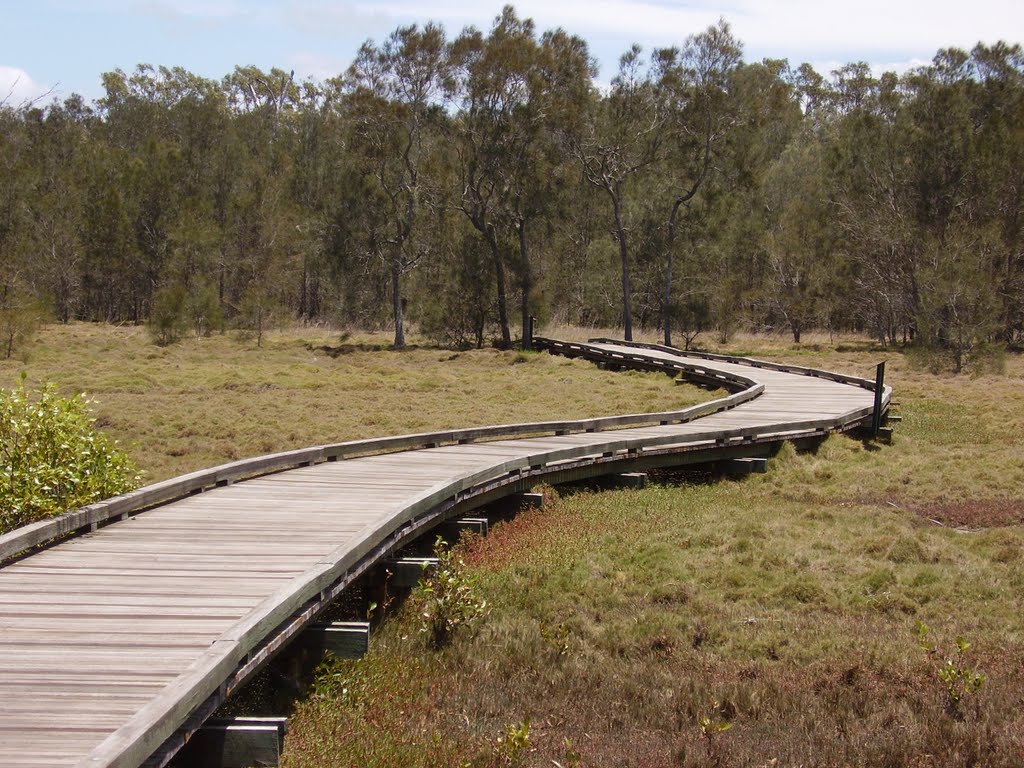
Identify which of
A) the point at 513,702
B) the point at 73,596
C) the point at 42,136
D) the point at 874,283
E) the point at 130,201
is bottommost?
the point at 513,702

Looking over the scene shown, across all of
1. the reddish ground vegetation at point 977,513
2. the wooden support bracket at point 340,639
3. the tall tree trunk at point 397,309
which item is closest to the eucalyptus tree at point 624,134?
the tall tree trunk at point 397,309

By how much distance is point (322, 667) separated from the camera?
289 inches

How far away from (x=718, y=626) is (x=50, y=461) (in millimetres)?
6186

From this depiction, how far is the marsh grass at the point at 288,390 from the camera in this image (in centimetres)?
1897

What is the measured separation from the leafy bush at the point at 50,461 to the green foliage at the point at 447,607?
10.2ft

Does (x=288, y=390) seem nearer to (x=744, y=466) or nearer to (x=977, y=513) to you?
(x=744, y=466)

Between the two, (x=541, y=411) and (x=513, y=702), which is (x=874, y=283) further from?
(x=513, y=702)

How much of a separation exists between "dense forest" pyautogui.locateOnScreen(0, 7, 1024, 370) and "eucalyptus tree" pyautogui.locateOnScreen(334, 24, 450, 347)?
0.31ft

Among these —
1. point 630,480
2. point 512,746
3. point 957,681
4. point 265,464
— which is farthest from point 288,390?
point 512,746

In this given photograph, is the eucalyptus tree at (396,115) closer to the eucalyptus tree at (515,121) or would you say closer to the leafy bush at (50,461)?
the eucalyptus tree at (515,121)

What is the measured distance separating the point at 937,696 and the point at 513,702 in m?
3.10

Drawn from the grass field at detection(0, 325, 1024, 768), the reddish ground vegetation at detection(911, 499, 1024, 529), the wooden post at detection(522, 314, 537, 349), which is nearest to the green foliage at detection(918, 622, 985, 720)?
the grass field at detection(0, 325, 1024, 768)

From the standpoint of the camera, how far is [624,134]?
44.1 m

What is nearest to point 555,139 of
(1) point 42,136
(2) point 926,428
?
(2) point 926,428
